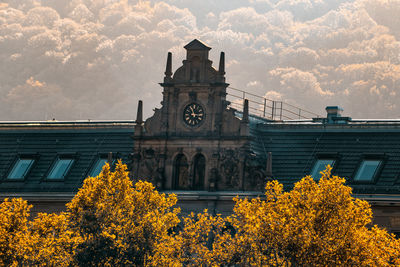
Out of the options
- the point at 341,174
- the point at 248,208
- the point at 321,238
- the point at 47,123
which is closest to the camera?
the point at 321,238

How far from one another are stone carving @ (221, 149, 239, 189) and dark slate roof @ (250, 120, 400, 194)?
2384 mm

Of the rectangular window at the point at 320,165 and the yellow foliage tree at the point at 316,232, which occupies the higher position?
the rectangular window at the point at 320,165

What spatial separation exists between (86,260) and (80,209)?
13.8ft

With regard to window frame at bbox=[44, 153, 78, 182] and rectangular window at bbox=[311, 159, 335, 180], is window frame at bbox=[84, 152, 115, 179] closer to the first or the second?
window frame at bbox=[44, 153, 78, 182]

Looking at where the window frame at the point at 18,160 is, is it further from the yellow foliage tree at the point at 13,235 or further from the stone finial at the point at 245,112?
the stone finial at the point at 245,112

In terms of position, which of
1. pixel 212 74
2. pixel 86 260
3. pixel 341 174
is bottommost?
pixel 86 260

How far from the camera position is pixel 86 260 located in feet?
280

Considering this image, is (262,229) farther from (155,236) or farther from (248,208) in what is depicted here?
(155,236)

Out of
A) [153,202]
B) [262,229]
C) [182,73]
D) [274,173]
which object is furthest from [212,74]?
[262,229]

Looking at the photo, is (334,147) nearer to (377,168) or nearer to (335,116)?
(377,168)

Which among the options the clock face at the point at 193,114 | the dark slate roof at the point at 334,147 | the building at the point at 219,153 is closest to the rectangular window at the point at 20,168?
the building at the point at 219,153

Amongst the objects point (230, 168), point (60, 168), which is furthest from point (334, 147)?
point (60, 168)

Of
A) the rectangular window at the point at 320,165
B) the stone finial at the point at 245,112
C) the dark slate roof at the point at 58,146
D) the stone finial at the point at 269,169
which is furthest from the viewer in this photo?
the dark slate roof at the point at 58,146

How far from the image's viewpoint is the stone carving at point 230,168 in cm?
10606
